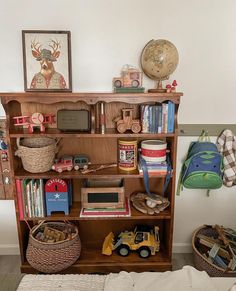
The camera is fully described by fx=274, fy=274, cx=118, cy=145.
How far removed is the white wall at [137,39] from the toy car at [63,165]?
49 cm

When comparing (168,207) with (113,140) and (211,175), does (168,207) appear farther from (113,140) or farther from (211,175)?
(113,140)

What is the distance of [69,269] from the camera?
1942 mm

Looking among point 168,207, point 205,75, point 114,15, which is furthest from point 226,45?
point 168,207

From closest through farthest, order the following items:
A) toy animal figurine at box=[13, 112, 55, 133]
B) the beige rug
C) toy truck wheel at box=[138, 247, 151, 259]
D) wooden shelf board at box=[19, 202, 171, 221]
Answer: the beige rug, toy animal figurine at box=[13, 112, 55, 133], wooden shelf board at box=[19, 202, 171, 221], toy truck wheel at box=[138, 247, 151, 259]

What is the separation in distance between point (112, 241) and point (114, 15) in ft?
5.22

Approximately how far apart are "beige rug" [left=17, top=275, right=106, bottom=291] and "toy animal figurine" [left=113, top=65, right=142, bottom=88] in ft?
3.70

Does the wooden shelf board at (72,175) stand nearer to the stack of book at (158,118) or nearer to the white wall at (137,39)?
the stack of book at (158,118)

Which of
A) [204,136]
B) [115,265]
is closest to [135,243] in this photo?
[115,265]

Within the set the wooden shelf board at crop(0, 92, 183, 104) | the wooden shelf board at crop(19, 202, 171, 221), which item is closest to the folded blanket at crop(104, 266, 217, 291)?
the wooden shelf board at crop(19, 202, 171, 221)

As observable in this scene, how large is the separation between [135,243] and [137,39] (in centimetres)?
142

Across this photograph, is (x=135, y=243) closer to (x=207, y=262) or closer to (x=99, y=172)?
(x=207, y=262)

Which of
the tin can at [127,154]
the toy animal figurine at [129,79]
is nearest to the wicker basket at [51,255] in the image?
the tin can at [127,154]

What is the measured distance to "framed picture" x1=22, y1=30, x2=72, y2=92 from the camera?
1.77 meters

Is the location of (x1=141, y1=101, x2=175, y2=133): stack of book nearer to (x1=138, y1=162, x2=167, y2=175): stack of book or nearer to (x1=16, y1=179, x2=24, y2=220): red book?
(x1=138, y1=162, x2=167, y2=175): stack of book
